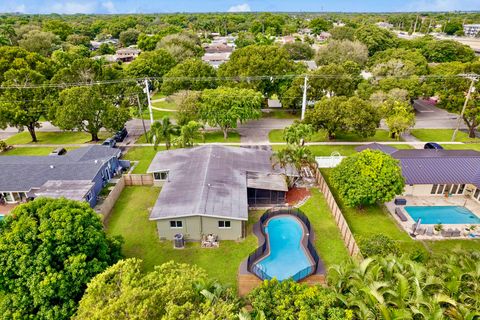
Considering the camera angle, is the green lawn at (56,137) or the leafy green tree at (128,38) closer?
the green lawn at (56,137)

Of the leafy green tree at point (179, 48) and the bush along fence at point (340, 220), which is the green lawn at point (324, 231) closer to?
the bush along fence at point (340, 220)

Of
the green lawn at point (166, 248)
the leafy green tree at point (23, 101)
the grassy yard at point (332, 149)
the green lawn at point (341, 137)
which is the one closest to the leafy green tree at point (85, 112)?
the leafy green tree at point (23, 101)

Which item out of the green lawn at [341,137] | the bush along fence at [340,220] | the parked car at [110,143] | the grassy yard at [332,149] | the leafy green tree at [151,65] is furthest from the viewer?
the leafy green tree at [151,65]

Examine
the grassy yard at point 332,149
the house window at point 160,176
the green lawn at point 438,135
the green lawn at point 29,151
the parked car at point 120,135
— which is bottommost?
the green lawn at point 29,151

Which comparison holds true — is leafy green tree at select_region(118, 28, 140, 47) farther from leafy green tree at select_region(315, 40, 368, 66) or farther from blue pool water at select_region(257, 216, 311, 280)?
blue pool water at select_region(257, 216, 311, 280)

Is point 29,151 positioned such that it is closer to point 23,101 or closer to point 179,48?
point 23,101

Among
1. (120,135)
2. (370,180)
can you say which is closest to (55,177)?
(120,135)

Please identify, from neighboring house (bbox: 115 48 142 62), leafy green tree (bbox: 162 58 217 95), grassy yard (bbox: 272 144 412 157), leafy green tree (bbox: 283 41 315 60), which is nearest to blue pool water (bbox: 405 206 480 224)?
grassy yard (bbox: 272 144 412 157)

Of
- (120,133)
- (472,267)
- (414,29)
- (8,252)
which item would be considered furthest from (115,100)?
(414,29)
